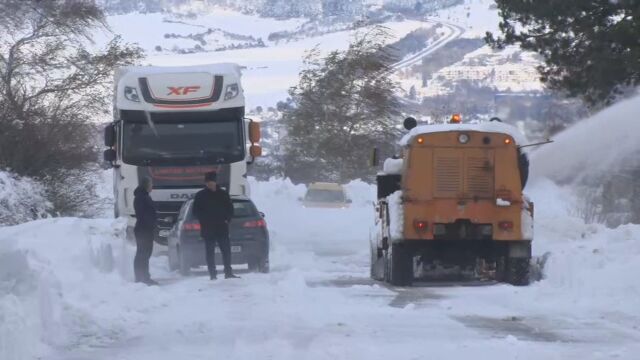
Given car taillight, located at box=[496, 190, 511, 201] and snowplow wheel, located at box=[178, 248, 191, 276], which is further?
snowplow wheel, located at box=[178, 248, 191, 276]

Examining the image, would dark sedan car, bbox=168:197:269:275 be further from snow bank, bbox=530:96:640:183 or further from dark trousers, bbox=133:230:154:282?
snow bank, bbox=530:96:640:183

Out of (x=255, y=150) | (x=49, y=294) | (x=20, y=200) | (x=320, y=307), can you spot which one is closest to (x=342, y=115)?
(x=20, y=200)

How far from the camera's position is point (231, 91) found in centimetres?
2498

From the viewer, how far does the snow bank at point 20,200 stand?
2586 cm

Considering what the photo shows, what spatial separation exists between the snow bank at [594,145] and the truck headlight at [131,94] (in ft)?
28.7

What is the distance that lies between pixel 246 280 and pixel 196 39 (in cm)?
13693

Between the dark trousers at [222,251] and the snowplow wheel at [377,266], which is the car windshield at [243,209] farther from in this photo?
the snowplow wheel at [377,266]

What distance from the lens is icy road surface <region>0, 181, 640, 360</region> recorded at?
10141 millimetres

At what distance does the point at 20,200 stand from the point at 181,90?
4851 mm

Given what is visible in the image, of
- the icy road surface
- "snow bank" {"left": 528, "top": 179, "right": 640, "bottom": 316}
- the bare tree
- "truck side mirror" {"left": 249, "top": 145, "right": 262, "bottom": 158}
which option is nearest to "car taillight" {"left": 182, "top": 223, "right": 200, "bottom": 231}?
the icy road surface

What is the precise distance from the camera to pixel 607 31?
26.8m

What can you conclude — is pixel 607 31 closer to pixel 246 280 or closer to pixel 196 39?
pixel 246 280

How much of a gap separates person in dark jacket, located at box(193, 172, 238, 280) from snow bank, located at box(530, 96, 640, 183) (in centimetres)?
523

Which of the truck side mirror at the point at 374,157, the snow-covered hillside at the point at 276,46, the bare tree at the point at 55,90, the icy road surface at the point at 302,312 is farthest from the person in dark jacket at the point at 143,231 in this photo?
the snow-covered hillside at the point at 276,46
